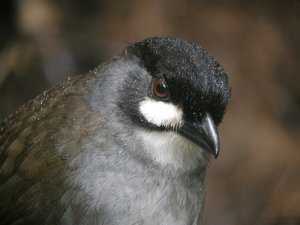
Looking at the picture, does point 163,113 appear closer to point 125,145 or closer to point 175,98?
point 175,98

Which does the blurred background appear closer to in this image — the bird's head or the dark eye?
the bird's head

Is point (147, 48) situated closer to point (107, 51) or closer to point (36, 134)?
point (36, 134)

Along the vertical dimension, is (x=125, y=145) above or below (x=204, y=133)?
below

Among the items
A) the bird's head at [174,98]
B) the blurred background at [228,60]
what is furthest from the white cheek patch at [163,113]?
the blurred background at [228,60]

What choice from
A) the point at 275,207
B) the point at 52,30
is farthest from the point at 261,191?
the point at 52,30

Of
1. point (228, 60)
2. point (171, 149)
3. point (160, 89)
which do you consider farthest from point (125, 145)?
point (228, 60)

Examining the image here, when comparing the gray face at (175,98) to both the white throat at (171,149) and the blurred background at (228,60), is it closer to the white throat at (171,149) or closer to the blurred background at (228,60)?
the white throat at (171,149)
